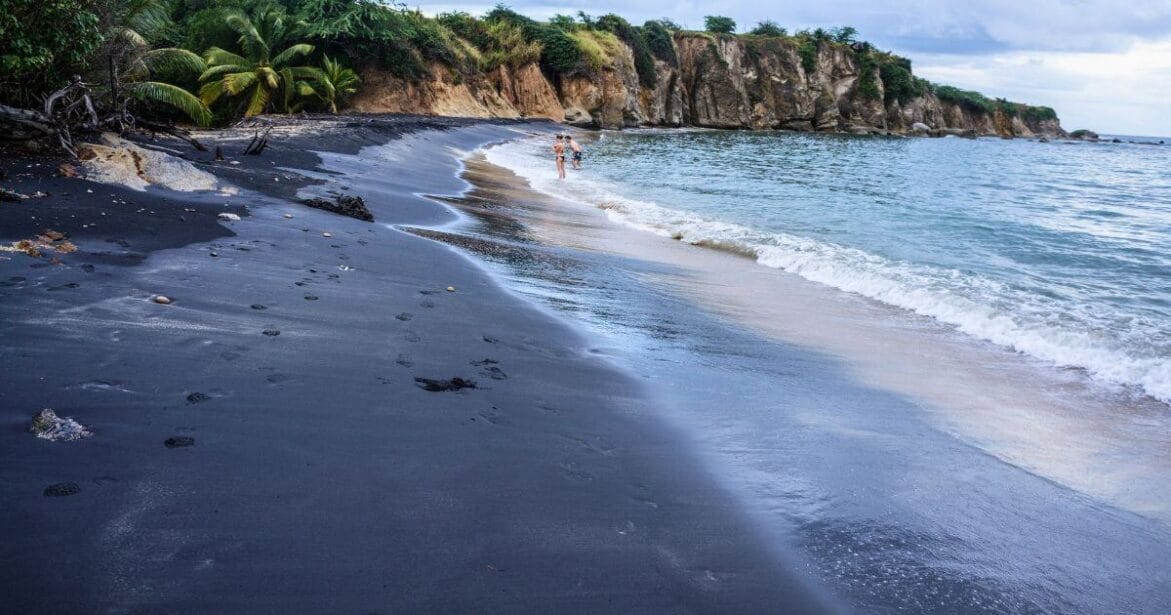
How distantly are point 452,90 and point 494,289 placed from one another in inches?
1347

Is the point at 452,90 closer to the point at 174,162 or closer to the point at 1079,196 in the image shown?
the point at 1079,196

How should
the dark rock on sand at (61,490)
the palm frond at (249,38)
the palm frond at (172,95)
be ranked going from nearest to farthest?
the dark rock on sand at (61,490)
the palm frond at (172,95)
the palm frond at (249,38)

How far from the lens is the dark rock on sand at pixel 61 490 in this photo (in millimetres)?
2281

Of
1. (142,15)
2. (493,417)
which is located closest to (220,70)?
(142,15)

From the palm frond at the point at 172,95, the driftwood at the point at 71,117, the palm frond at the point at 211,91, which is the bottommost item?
the driftwood at the point at 71,117

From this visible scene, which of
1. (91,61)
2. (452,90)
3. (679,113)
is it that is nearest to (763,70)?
(679,113)

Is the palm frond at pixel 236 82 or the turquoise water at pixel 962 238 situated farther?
the palm frond at pixel 236 82

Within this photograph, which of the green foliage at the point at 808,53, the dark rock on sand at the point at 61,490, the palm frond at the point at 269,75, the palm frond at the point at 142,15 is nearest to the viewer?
the dark rock on sand at the point at 61,490

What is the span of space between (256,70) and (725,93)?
1860 inches

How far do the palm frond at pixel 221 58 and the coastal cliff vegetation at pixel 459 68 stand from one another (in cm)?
5

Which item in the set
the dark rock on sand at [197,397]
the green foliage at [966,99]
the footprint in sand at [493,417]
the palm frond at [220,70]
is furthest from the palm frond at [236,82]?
the green foliage at [966,99]

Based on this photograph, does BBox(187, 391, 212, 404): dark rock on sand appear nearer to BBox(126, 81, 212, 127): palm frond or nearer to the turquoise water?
the turquoise water

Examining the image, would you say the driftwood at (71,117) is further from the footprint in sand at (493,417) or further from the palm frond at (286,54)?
the palm frond at (286,54)

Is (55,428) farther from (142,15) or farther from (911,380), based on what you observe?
(142,15)
